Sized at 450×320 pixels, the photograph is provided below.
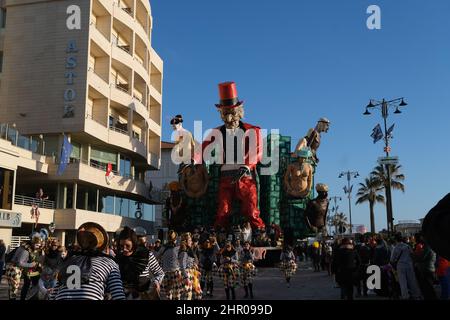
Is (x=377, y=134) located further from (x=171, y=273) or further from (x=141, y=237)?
(x=141, y=237)

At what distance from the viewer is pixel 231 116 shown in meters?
34.1

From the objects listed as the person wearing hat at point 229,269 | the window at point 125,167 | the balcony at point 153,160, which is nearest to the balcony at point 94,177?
the window at point 125,167

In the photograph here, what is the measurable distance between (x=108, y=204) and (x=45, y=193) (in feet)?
21.5

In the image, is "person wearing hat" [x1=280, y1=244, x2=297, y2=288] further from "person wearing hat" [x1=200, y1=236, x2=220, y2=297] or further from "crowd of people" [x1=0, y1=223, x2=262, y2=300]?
"person wearing hat" [x1=200, y1=236, x2=220, y2=297]

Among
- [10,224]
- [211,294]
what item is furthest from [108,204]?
[211,294]

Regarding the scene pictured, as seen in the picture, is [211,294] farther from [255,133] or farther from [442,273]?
[255,133]

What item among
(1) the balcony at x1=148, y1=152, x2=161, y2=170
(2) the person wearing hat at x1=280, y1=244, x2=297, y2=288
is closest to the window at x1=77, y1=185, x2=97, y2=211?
(1) the balcony at x1=148, y1=152, x2=161, y2=170

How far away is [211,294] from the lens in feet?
50.6

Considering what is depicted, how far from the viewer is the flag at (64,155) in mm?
31906

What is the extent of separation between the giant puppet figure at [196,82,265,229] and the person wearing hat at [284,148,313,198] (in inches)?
114

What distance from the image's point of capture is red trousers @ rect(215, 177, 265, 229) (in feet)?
110

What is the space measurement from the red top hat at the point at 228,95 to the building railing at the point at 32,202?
46.0ft

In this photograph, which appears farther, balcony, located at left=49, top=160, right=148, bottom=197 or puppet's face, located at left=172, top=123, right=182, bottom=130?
puppet's face, located at left=172, top=123, right=182, bottom=130

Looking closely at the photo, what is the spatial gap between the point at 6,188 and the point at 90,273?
25286 mm
